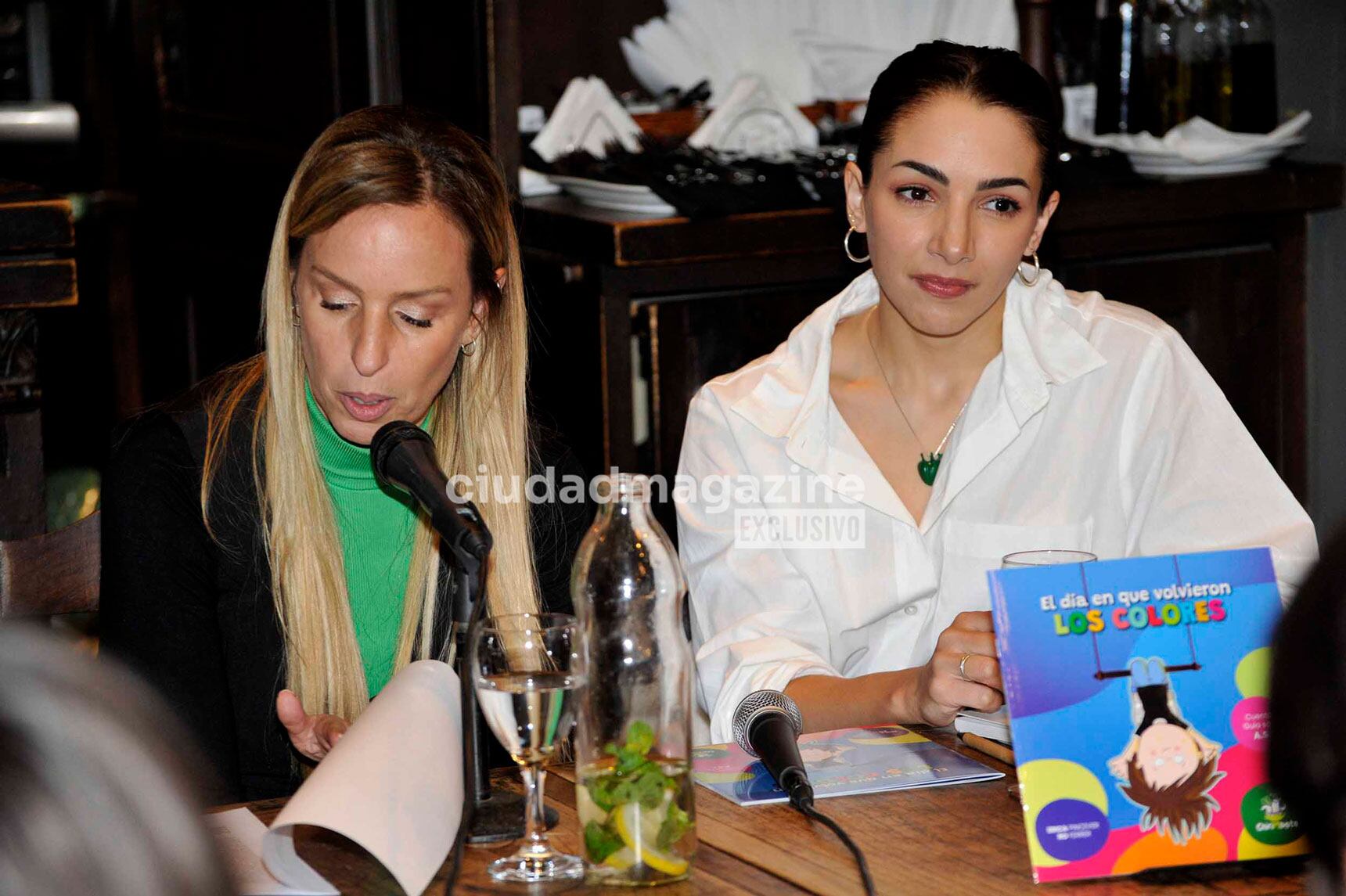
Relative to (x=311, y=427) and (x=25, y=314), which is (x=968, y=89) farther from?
(x=25, y=314)

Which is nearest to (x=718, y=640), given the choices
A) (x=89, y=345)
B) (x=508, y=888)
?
(x=508, y=888)

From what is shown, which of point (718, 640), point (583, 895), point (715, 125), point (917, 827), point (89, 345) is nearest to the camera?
point (583, 895)

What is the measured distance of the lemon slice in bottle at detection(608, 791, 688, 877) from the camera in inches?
44.9

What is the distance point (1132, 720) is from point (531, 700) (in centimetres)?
47

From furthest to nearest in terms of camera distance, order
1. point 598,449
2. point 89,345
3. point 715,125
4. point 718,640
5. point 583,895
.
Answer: point 89,345
point 715,125
point 598,449
point 718,640
point 583,895

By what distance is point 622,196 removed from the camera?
9.03 feet

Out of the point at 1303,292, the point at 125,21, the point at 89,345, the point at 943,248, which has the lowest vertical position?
the point at 89,345

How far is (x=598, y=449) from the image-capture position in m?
2.78

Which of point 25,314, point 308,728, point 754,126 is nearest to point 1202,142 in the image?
point 754,126

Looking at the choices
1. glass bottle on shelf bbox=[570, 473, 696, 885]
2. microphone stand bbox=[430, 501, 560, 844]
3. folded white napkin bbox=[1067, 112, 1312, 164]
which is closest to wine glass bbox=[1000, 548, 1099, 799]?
glass bottle on shelf bbox=[570, 473, 696, 885]

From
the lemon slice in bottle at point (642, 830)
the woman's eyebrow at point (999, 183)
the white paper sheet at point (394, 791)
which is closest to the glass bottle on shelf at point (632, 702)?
the lemon slice in bottle at point (642, 830)

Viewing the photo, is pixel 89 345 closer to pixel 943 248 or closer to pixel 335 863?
pixel 943 248

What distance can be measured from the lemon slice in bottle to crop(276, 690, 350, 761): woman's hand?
39cm

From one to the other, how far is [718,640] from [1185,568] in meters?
0.69
